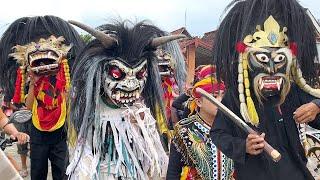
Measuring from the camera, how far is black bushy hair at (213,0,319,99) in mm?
2779

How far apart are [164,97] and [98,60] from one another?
726mm

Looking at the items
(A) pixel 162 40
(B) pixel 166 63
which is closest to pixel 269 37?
(A) pixel 162 40

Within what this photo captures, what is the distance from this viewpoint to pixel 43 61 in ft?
16.6

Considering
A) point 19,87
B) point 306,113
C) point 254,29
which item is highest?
point 254,29

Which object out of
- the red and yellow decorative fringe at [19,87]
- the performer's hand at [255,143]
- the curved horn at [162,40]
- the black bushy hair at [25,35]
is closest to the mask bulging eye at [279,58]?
the performer's hand at [255,143]

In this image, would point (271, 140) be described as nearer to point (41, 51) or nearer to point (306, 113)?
point (306, 113)

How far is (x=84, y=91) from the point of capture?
3828mm

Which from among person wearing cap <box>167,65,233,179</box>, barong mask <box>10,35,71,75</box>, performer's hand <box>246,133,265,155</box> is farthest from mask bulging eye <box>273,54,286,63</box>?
barong mask <box>10,35,71,75</box>

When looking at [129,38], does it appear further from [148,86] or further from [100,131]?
[100,131]

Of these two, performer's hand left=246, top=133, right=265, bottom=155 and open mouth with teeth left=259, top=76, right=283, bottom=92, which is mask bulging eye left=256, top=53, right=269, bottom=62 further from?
performer's hand left=246, top=133, right=265, bottom=155

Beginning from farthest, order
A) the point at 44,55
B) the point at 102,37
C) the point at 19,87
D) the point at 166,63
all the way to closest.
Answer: the point at 166,63, the point at 19,87, the point at 44,55, the point at 102,37

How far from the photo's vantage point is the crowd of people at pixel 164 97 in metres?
2.74

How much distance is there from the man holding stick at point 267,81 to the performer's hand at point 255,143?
3.1 inches

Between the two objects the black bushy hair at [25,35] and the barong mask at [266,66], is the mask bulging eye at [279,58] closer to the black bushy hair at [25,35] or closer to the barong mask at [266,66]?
the barong mask at [266,66]
